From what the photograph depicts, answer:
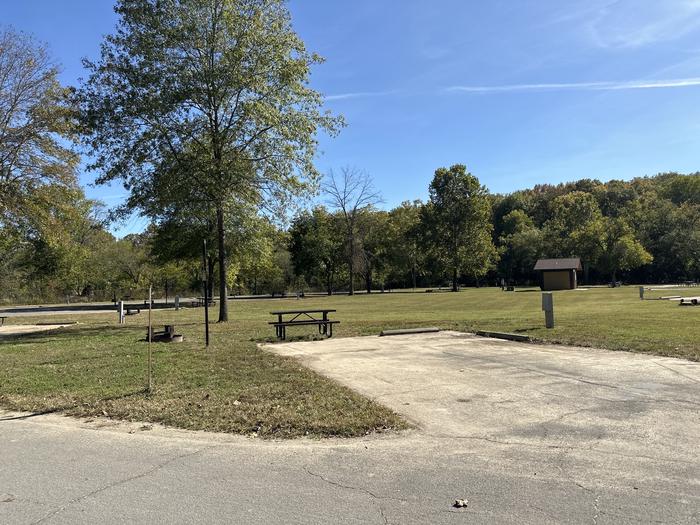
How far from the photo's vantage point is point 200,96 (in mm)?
19031

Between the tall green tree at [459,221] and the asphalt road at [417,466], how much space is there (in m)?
61.2

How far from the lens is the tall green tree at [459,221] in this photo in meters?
67.9

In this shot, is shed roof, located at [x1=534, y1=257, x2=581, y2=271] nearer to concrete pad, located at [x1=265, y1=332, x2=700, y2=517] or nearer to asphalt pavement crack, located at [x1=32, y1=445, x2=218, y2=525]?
concrete pad, located at [x1=265, y1=332, x2=700, y2=517]

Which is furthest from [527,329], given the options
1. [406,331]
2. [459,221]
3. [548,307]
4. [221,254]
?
[459,221]

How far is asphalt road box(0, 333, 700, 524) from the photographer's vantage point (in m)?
3.70

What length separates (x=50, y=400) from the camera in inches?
297

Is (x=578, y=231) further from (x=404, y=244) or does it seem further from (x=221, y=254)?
(x=221, y=254)

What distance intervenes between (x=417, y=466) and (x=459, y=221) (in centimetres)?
6628

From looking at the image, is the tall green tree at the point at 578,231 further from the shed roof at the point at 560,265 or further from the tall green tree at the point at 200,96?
the tall green tree at the point at 200,96

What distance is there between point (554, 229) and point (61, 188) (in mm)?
76414

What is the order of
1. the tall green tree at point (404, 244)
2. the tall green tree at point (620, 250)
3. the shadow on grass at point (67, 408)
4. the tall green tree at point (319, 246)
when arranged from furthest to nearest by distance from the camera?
1. the tall green tree at point (404, 244)
2. the tall green tree at point (620, 250)
3. the tall green tree at point (319, 246)
4. the shadow on grass at point (67, 408)

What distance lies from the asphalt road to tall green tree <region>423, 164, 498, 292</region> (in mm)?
61214

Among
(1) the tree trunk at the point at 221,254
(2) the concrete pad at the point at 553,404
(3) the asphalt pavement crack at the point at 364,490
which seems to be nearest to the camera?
(3) the asphalt pavement crack at the point at 364,490

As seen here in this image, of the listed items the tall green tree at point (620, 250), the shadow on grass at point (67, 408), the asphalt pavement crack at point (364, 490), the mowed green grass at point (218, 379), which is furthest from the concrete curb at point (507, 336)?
the tall green tree at point (620, 250)
